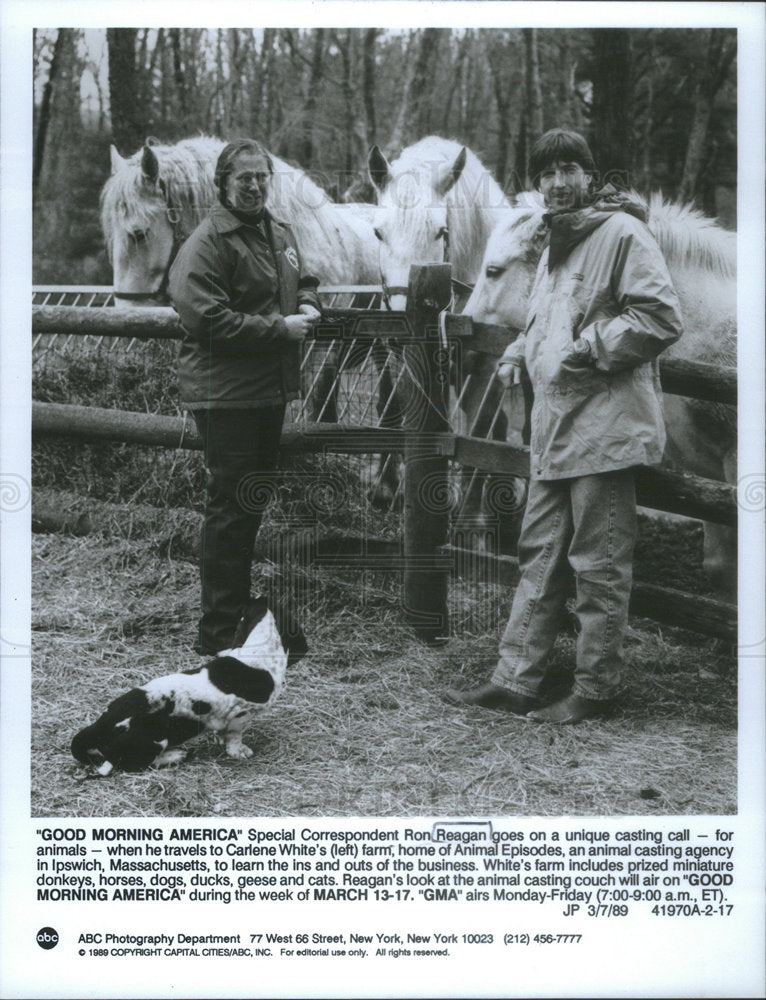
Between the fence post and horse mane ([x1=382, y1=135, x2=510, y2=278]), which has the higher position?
horse mane ([x1=382, y1=135, x2=510, y2=278])

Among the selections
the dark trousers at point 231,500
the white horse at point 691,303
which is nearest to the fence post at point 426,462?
the white horse at point 691,303

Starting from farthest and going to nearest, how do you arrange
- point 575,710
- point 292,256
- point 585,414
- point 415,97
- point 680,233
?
point 415,97 < point 680,233 < point 292,256 < point 575,710 < point 585,414

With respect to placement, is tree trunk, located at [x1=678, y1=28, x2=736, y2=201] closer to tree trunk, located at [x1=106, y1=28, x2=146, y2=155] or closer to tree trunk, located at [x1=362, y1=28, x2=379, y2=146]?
tree trunk, located at [x1=362, y1=28, x2=379, y2=146]

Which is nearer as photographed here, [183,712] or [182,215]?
[183,712]

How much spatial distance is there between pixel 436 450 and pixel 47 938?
1843 mm

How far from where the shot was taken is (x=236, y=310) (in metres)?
2.80

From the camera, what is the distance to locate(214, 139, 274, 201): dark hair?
113 inches

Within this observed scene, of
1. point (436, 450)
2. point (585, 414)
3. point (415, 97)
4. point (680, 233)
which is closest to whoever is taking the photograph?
point (585, 414)

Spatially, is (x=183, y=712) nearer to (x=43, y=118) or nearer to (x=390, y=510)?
(x=390, y=510)

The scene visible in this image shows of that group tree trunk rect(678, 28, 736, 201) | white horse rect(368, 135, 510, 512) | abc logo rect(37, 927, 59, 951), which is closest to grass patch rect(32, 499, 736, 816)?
abc logo rect(37, 927, 59, 951)

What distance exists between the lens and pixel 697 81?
9.53ft

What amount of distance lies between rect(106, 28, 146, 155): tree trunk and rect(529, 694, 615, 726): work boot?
233 centimetres

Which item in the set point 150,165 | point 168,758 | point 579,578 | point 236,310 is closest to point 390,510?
point 579,578

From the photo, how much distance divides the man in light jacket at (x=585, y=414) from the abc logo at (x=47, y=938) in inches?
54.1
